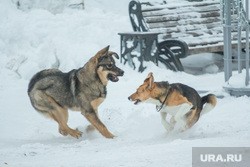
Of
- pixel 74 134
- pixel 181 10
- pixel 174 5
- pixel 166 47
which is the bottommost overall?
pixel 74 134

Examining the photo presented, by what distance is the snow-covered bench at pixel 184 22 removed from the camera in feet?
41.6

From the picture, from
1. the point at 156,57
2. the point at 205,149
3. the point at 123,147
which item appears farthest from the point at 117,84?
the point at 205,149

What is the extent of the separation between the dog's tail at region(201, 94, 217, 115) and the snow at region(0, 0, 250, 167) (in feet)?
0.83

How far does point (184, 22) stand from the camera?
43.3 ft

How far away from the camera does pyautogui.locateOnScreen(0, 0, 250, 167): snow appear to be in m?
6.55

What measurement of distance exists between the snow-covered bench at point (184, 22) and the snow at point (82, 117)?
640mm

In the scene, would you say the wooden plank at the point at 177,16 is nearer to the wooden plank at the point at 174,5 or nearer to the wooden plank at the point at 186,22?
the wooden plank at the point at 186,22

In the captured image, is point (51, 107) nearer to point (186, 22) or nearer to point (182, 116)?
point (182, 116)

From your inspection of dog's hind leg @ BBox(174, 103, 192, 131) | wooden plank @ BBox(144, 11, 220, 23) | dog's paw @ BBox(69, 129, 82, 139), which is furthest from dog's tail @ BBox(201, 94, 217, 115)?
wooden plank @ BBox(144, 11, 220, 23)

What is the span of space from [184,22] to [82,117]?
4.49 m

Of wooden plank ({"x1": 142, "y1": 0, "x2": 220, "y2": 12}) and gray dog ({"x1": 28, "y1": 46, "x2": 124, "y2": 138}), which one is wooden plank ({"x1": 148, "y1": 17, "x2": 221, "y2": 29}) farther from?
gray dog ({"x1": 28, "y1": 46, "x2": 124, "y2": 138})

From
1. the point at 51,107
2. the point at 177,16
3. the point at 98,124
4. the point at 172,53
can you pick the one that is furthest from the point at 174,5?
the point at 98,124

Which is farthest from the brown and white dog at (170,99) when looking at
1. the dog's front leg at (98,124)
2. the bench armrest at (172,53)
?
the bench armrest at (172,53)

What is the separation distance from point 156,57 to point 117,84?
1289 millimetres
